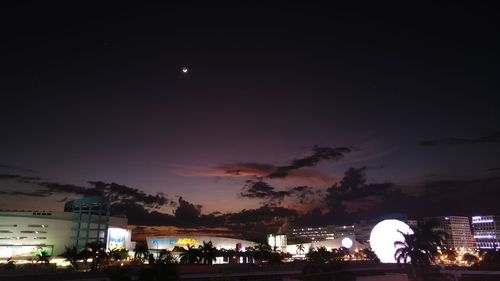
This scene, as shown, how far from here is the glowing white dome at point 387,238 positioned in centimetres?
6438

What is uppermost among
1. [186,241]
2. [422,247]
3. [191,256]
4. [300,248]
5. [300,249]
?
[186,241]

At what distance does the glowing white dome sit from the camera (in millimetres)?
64375

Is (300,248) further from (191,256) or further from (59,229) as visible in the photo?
(191,256)

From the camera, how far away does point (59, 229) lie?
147m

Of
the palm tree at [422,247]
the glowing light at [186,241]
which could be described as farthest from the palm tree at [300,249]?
the palm tree at [422,247]

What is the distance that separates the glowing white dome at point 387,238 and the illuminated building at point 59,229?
119500 millimetres

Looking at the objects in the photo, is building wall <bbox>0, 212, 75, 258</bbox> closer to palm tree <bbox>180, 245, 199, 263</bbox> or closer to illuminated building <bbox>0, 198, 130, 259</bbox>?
illuminated building <bbox>0, 198, 130, 259</bbox>

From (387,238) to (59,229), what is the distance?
130 metres

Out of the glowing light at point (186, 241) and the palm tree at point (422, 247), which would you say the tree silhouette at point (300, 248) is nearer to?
the glowing light at point (186, 241)

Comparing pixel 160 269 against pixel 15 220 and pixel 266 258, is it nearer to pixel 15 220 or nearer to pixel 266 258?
pixel 266 258

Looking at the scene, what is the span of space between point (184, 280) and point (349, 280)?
933 inches

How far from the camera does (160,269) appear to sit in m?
23.8

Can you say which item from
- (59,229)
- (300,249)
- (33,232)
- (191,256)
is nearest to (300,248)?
(300,249)

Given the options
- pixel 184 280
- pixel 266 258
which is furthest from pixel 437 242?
pixel 266 258
